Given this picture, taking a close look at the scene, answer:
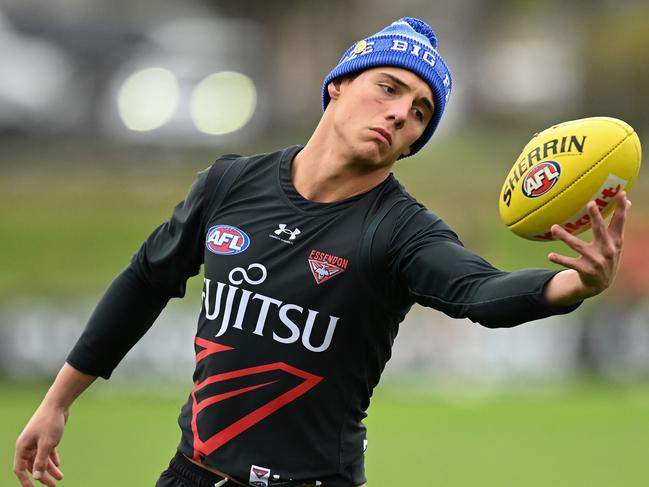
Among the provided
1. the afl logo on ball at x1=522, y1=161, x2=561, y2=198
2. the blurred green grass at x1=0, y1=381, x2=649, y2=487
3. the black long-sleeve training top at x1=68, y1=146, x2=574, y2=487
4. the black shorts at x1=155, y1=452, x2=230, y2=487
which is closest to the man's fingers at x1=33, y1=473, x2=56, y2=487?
the black shorts at x1=155, y1=452, x2=230, y2=487

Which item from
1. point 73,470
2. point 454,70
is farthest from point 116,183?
point 73,470

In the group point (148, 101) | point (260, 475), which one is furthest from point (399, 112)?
point (148, 101)

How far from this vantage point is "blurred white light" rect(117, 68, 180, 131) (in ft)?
76.9

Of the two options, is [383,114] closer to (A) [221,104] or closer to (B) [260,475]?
(B) [260,475]

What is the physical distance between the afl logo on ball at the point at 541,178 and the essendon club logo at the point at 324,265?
67 centimetres

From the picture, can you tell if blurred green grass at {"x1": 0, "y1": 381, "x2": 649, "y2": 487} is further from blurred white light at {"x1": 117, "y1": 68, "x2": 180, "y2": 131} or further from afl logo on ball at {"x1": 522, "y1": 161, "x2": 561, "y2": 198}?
blurred white light at {"x1": 117, "y1": 68, "x2": 180, "y2": 131}

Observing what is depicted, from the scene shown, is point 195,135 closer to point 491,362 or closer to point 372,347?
point 491,362

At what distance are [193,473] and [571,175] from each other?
171 cm

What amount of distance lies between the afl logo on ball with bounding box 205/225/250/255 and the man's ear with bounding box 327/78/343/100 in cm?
67

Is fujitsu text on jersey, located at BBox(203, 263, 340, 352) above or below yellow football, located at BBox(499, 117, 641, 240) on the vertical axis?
below

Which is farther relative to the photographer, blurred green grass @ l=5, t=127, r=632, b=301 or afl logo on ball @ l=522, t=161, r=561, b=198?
blurred green grass @ l=5, t=127, r=632, b=301

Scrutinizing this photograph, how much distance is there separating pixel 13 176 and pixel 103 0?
9122 millimetres

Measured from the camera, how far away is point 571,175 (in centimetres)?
448

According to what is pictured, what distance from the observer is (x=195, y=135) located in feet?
76.6
